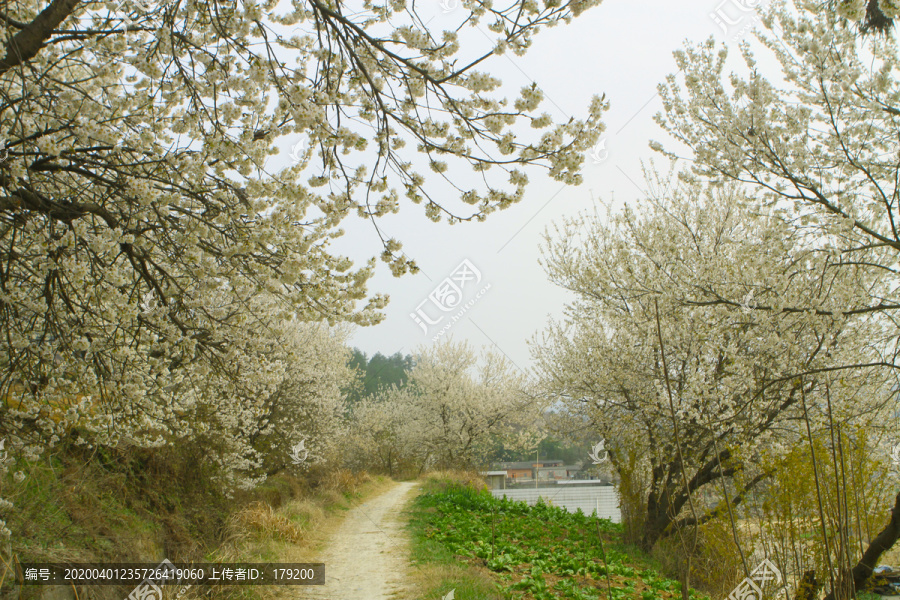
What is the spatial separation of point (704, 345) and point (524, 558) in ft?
12.8

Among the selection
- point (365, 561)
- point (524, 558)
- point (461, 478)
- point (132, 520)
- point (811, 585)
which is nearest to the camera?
point (811, 585)

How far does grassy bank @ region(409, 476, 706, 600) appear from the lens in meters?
5.46

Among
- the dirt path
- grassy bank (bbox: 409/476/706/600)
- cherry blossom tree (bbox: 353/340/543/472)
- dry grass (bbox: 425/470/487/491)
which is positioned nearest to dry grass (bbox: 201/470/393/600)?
the dirt path

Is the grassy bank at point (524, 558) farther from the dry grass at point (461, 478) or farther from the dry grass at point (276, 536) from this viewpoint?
the dry grass at point (461, 478)

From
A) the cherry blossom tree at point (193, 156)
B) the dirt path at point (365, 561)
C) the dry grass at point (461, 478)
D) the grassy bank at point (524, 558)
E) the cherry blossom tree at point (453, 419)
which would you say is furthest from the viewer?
the cherry blossom tree at point (453, 419)

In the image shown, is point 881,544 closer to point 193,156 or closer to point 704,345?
point 704,345

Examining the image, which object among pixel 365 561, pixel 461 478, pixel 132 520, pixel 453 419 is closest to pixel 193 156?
pixel 132 520

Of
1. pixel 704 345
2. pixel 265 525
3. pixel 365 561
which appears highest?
pixel 704 345

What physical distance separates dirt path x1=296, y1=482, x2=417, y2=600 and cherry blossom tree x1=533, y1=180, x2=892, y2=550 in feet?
11.4

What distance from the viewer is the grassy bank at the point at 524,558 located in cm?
546

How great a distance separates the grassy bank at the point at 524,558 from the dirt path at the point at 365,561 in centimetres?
28

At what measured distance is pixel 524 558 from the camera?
7.04m

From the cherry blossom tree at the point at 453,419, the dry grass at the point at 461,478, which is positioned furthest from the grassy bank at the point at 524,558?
the cherry blossom tree at the point at 453,419

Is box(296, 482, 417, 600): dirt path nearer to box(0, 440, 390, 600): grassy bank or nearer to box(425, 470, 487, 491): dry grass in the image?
box(0, 440, 390, 600): grassy bank
